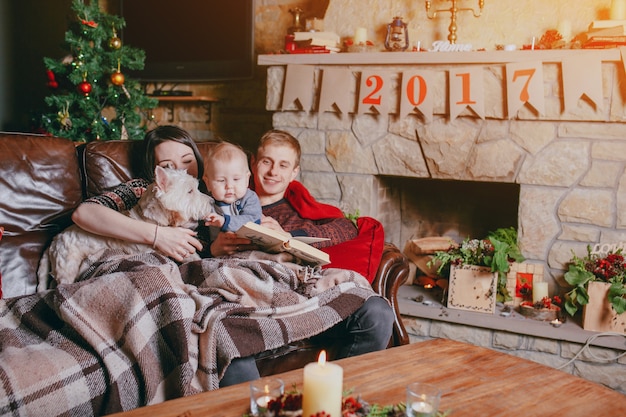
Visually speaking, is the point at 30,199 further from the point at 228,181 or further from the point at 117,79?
the point at 117,79

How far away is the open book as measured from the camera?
1697 mm

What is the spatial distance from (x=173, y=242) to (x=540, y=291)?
175 cm

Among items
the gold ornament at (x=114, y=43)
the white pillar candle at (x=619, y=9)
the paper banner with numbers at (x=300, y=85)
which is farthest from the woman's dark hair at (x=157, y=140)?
the white pillar candle at (x=619, y=9)

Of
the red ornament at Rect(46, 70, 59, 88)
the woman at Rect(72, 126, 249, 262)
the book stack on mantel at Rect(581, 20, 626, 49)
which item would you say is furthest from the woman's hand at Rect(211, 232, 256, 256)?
the red ornament at Rect(46, 70, 59, 88)

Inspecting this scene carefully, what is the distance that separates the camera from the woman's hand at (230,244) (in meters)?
1.96

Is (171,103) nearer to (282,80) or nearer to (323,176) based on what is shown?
(282,80)

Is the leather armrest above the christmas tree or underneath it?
underneath

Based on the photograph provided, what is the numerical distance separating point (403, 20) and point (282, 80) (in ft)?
2.39

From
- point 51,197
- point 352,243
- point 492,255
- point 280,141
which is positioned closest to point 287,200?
point 280,141

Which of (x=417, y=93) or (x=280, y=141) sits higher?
(x=417, y=93)

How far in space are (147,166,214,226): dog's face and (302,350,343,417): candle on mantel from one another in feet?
3.28

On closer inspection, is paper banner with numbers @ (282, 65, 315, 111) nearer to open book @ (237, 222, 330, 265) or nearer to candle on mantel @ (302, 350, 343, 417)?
open book @ (237, 222, 330, 265)

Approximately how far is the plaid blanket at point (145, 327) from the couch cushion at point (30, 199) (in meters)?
0.30

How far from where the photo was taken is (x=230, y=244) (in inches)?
77.4
